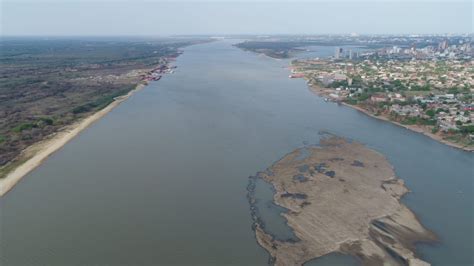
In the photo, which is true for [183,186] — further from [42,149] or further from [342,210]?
[42,149]

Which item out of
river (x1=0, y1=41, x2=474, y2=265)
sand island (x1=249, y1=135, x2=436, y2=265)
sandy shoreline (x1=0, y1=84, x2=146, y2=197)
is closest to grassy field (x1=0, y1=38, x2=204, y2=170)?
sandy shoreline (x1=0, y1=84, x2=146, y2=197)

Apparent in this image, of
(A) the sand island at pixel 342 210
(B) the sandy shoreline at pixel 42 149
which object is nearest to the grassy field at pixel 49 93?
(B) the sandy shoreline at pixel 42 149

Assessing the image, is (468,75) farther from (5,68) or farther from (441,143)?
(5,68)

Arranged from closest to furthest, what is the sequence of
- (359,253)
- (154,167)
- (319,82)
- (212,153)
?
1. (359,253)
2. (154,167)
3. (212,153)
4. (319,82)

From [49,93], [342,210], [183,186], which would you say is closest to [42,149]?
[183,186]

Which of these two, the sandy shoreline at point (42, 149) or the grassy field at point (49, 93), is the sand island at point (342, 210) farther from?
the grassy field at point (49, 93)

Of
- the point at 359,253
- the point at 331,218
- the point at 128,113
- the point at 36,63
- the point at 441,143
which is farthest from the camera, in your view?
the point at 36,63

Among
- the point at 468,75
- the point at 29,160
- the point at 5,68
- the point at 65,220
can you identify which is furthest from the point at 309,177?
the point at 5,68
